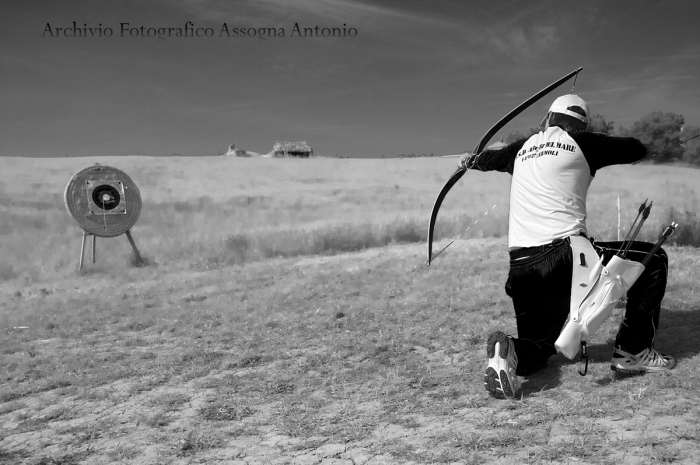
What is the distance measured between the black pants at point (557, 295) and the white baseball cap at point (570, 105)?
3.03 ft

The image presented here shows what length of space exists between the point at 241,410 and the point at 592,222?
10291 millimetres

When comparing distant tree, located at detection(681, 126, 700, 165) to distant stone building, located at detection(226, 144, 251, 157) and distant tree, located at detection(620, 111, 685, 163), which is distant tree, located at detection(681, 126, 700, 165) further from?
distant stone building, located at detection(226, 144, 251, 157)

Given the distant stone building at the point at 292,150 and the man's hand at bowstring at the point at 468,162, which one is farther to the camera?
the distant stone building at the point at 292,150

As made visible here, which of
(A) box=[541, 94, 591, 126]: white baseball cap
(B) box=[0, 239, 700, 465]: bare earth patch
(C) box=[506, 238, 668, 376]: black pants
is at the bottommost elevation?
(B) box=[0, 239, 700, 465]: bare earth patch

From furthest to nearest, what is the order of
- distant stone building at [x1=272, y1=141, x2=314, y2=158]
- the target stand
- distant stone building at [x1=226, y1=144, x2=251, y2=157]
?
1. distant stone building at [x1=226, y1=144, x2=251, y2=157]
2. distant stone building at [x1=272, y1=141, x2=314, y2=158]
3. the target stand

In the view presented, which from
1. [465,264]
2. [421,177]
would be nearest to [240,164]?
[421,177]

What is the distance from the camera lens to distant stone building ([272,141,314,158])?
47594 millimetres

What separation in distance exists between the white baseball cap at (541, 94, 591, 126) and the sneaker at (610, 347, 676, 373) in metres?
1.72

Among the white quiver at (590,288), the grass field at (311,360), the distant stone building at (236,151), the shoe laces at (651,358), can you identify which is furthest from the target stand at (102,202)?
the distant stone building at (236,151)

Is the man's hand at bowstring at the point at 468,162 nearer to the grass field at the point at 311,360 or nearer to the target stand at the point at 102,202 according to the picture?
the grass field at the point at 311,360

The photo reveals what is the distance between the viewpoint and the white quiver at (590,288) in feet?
13.4

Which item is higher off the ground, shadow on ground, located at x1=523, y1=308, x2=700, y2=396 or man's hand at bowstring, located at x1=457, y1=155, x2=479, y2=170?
man's hand at bowstring, located at x1=457, y1=155, x2=479, y2=170

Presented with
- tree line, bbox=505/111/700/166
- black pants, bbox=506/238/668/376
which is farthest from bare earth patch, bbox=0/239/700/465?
tree line, bbox=505/111/700/166

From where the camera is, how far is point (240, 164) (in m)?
34.0
